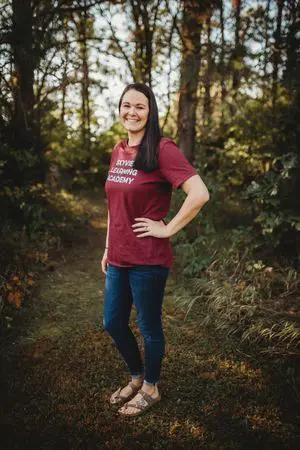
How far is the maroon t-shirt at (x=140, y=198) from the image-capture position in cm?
227

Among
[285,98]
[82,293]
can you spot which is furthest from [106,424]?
[285,98]

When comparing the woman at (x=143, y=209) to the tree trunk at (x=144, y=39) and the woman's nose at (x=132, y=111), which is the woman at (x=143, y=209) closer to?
the woman's nose at (x=132, y=111)

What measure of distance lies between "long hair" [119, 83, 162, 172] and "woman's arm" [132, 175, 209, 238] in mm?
253

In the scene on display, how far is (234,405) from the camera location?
2881 mm

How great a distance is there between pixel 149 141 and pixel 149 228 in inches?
22.1

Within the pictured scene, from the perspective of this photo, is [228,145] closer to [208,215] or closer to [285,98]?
[285,98]

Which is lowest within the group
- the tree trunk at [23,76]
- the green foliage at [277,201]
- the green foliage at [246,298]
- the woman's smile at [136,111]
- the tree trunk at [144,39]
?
the green foliage at [246,298]

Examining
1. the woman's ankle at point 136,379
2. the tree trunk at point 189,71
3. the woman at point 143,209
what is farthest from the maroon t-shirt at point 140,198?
the tree trunk at point 189,71

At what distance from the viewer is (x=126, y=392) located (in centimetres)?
295

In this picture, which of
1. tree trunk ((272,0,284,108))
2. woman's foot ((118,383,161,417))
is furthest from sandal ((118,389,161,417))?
tree trunk ((272,0,284,108))

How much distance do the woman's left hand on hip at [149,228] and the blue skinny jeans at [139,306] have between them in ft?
0.75

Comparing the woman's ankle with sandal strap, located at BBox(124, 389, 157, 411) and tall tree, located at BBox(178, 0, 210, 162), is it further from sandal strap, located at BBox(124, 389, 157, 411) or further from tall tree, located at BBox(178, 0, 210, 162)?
tall tree, located at BBox(178, 0, 210, 162)

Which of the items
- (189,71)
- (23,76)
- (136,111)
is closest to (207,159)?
(189,71)

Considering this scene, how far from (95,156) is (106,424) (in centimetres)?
1028
